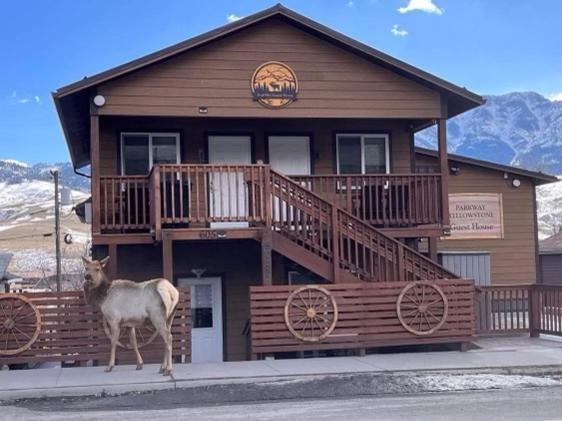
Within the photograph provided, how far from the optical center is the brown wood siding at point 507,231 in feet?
78.0

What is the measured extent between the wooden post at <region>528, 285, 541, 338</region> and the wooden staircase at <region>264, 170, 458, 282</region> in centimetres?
253

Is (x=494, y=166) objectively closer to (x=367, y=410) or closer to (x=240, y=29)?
(x=240, y=29)

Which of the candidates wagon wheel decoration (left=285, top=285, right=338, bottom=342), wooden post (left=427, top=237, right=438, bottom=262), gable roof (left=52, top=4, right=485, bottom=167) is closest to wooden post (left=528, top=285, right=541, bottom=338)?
wooden post (left=427, top=237, right=438, bottom=262)

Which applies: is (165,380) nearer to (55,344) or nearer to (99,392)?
(99,392)

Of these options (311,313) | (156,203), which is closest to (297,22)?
(156,203)

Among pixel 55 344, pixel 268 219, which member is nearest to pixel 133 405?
pixel 55 344

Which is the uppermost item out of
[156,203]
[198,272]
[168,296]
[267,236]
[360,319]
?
[156,203]

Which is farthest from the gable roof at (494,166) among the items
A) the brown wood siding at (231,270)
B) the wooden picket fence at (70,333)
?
the wooden picket fence at (70,333)

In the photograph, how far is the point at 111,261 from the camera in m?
15.9

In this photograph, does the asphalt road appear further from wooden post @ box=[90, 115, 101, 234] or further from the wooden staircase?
wooden post @ box=[90, 115, 101, 234]

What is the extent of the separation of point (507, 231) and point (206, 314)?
10.2 metres

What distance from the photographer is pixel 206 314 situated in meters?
18.4

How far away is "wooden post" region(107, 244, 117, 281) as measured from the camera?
15.8 meters

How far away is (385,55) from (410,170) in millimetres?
3163
